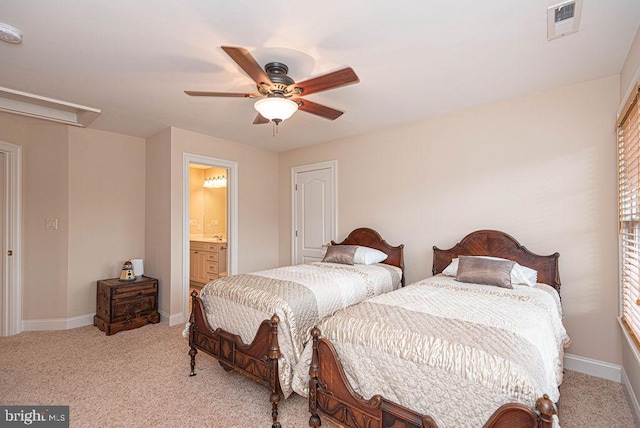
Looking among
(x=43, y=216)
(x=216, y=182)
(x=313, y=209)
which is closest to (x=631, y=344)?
(x=313, y=209)

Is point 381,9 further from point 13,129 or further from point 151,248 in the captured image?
point 13,129

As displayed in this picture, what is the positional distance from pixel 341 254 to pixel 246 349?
175cm

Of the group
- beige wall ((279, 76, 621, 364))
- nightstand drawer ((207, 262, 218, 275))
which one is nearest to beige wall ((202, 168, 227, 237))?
nightstand drawer ((207, 262, 218, 275))

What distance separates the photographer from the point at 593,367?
2646 mm

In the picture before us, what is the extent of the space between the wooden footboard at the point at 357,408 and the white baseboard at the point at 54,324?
11.8 ft

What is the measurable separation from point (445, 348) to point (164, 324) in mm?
3626

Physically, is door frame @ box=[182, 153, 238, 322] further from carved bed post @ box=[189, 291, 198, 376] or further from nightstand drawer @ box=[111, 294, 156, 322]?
carved bed post @ box=[189, 291, 198, 376]

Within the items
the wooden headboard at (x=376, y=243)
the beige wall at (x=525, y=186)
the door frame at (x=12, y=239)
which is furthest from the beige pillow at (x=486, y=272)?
the door frame at (x=12, y=239)

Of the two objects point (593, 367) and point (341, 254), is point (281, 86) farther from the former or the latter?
point (593, 367)

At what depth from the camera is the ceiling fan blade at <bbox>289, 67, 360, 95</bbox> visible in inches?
75.2

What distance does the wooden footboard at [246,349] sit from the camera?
2057mm

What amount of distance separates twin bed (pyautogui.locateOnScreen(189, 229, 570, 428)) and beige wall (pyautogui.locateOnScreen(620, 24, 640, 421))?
37 cm

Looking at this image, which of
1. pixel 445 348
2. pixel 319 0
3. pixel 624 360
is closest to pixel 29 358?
pixel 445 348

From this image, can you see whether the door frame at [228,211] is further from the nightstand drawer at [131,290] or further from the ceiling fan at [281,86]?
the ceiling fan at [281,86]
